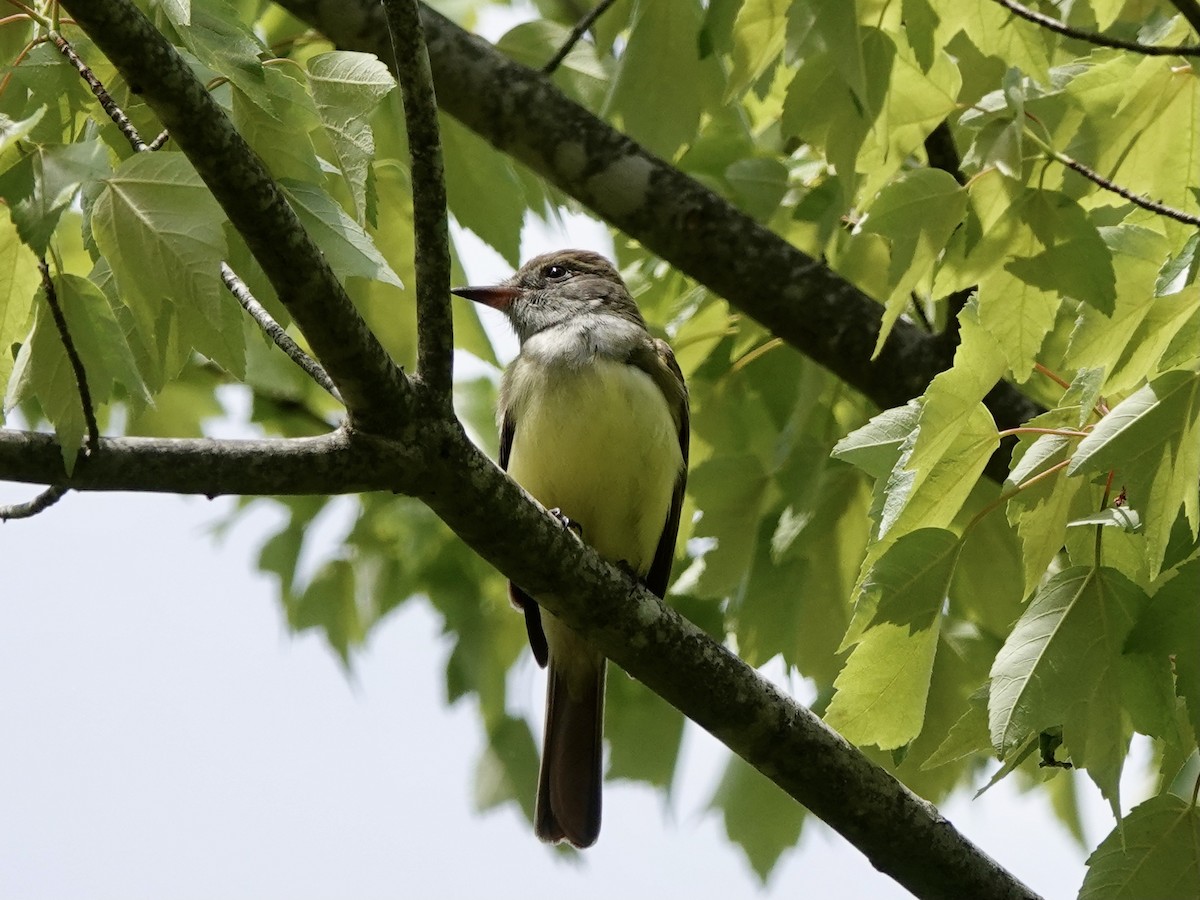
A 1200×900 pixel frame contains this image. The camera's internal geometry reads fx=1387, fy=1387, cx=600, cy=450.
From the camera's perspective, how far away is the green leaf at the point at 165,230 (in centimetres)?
238

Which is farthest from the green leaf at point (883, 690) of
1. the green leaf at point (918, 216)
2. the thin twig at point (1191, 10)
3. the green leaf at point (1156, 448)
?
the thin twig at point (1191, 10)

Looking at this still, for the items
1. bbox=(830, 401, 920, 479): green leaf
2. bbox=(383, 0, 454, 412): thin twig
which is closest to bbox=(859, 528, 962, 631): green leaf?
bbox=(830, 401, 920, 479): green leaf

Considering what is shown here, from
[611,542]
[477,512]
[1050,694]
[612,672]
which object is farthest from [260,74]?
[612,672]

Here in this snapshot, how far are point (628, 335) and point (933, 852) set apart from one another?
2278 millimetres

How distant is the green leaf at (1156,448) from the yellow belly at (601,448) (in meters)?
2.42

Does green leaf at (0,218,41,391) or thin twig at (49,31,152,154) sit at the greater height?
thin twig at (49,31,152,154)

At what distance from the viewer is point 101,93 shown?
2629mm

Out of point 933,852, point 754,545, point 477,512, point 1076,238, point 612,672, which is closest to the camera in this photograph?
point 1076,238

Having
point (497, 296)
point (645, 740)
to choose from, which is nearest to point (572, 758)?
point (645, 740)

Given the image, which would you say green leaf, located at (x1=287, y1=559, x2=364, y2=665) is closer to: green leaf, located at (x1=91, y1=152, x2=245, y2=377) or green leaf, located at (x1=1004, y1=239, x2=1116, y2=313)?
green leaf, located at (x1=91, y1=152, x2=245, y2=377)

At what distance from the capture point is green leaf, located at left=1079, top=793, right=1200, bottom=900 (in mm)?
2648

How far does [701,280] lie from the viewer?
4.45 metres

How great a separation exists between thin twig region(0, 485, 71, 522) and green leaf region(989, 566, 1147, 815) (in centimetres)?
177

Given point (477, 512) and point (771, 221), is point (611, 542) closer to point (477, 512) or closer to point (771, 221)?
point (771, 221)
